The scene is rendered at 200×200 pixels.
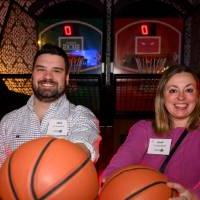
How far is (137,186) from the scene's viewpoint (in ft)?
5.44

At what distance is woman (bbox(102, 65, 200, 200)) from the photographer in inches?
77.5

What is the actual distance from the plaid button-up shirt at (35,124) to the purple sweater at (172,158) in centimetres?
21

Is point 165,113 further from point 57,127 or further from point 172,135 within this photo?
point 57,127

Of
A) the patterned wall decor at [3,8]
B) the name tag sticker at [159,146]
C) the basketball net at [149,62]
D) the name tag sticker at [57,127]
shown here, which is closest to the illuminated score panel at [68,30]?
the patterned wall decor at [3,8]

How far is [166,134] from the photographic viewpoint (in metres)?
2.11

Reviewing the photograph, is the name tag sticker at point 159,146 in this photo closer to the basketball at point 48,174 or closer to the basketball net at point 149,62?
the basketball at point 48,174

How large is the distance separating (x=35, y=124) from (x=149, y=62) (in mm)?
2888

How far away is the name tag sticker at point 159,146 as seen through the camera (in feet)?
6.63

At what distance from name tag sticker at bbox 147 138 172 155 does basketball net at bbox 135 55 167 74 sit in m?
2.91

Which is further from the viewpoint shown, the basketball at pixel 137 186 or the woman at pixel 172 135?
the woman at pixel 172 135

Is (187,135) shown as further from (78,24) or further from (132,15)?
(132,15)

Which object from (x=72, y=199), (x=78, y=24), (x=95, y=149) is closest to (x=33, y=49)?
(x=78, y=24)

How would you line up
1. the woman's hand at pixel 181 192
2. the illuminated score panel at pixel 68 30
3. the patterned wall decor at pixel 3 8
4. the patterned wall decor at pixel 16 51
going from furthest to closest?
the illuminated score panel at pixel 68 30
the patterned wall decor at pixel 3 8
the patterned wall decor at pixel 16 51
the woman's hand at pixel 181 192

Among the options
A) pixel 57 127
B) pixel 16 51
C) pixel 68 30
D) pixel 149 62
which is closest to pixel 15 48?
pixel 16 51
